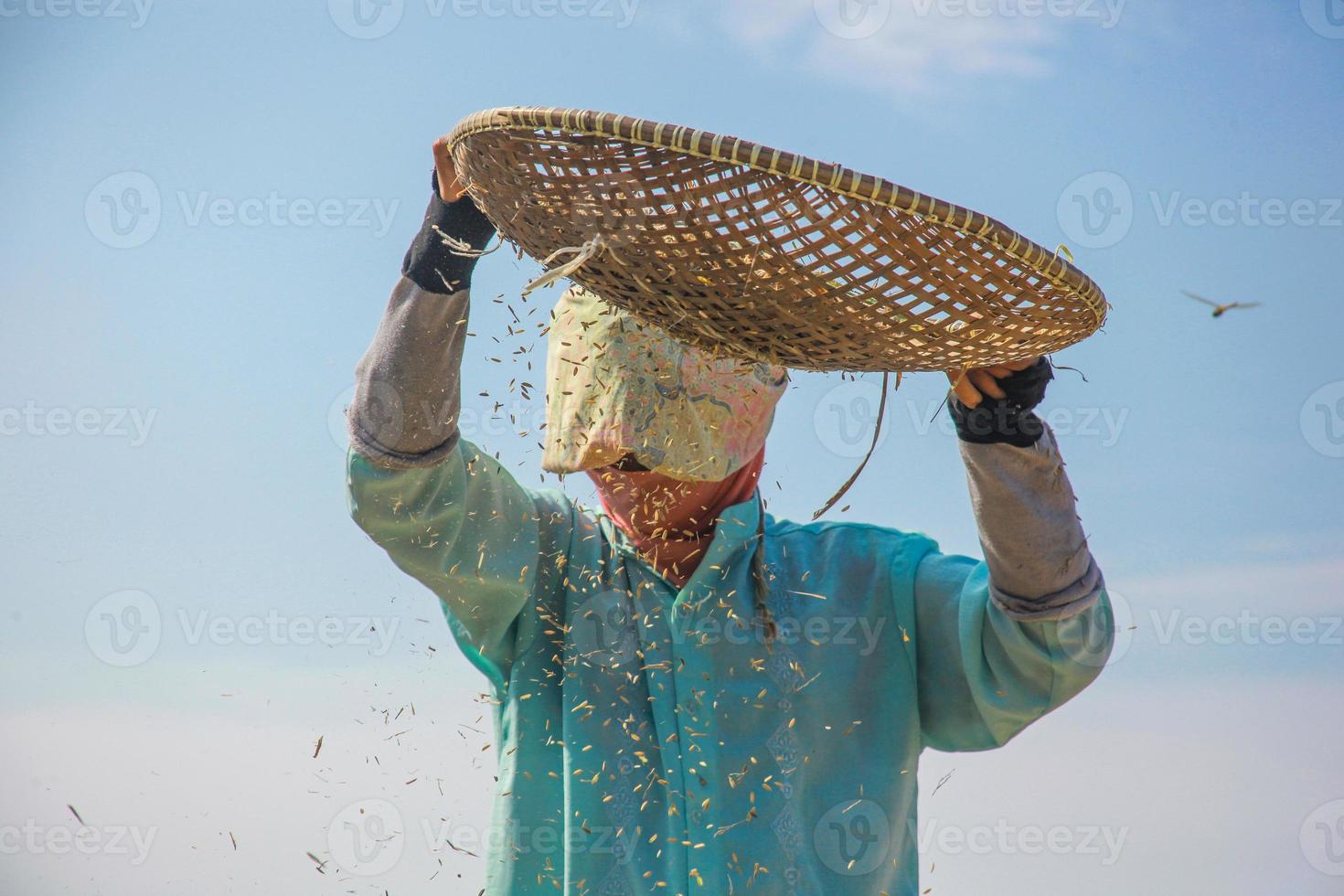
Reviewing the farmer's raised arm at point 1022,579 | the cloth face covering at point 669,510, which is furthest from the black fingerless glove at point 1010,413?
the cloth face covering at point 669,510

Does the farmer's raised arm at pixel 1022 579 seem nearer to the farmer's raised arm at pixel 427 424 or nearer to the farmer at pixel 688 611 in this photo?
the farmer at pixel 688 611

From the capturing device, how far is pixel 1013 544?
2213 mm

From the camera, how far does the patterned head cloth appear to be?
2361 mm

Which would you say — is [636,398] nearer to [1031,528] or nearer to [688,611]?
[688,611]

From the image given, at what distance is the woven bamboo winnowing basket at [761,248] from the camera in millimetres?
1564

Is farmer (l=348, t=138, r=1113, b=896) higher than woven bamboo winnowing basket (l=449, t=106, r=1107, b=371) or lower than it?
lower

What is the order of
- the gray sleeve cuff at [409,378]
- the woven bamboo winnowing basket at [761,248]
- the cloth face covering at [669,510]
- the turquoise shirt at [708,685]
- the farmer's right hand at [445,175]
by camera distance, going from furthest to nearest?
1. the cloth face covering at [669,510]
2. the turquoise shirt at [708,685]
3. the gray sleeve cuff at [409,378]
4. the farmer's right hand at [445,175]
5. the woven bamboo winnowing basket at [761,248]

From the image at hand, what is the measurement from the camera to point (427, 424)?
2.24 meters

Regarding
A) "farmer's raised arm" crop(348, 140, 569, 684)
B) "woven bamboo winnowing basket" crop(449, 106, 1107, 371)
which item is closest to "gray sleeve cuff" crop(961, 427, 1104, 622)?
"woven bamboo winnowing basket" crop(449, 106, 1107, 371)

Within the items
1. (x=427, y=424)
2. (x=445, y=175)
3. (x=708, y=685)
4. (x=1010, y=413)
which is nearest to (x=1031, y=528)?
(x=1010, y=413)

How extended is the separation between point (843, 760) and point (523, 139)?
1440 millimetres

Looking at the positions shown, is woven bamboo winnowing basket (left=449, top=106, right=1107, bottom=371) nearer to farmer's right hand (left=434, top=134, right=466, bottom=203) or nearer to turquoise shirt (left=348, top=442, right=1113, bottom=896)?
farmer's right hand (left=434, top=134, right=466, bottom=203)

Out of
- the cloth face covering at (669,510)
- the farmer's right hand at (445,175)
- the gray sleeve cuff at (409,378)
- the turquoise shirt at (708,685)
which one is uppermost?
the farmer's right hand at (445,175)

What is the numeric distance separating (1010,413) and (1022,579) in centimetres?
32
